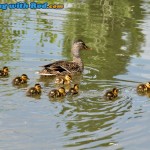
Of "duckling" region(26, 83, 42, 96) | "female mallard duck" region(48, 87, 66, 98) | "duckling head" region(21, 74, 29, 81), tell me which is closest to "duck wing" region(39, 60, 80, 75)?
"duckling head" region(21, 74, 29, 81)

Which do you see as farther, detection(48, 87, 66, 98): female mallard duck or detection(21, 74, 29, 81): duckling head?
detection(21, 74, 29, 81): duckling head

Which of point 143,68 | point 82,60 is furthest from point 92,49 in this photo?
point 143,68

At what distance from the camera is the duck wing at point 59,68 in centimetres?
962

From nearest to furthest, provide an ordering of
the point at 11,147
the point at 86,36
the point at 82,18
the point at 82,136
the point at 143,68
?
1. the point at 11,147
2. the point at 82,136
3. the point at 143,68
4. the point at 86,36
5. the point at 82,18

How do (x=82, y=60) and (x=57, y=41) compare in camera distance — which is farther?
(x=57, y=41)

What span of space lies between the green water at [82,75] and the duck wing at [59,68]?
0.16 meters

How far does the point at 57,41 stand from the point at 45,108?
4.65m

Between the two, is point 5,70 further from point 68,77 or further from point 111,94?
point 111,94

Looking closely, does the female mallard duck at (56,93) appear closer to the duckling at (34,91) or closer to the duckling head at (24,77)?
the duckling at (34,91)

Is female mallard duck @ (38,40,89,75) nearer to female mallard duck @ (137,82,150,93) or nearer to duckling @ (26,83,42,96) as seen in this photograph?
duckling @ (26,83,42,96)

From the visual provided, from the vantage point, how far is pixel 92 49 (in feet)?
38.4

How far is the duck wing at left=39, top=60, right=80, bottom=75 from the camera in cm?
962

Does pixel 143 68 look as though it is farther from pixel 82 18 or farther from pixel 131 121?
pixel 82 18

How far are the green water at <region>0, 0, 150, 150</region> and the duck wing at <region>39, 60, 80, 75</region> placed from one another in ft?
0.52
